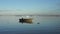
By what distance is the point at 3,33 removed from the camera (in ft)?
60.5

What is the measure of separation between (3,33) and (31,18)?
37.3ft

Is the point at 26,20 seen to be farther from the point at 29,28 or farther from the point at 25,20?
the point at 29,28

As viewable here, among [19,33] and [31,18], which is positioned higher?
[31,18]

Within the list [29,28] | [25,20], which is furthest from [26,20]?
[29,28]

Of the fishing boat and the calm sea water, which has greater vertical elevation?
the fishing boat

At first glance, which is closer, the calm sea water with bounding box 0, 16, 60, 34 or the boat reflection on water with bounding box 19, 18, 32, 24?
the calm sea water with bounding box 0, 16, 60, 34

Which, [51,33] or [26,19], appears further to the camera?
[26,19]

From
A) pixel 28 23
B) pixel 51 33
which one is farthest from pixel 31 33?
pixel 28 23

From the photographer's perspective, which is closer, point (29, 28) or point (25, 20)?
point (29, 28)

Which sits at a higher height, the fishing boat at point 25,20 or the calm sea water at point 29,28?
the fishing boat at point 25,20

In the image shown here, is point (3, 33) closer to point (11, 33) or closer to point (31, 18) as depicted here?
point (11, 33)

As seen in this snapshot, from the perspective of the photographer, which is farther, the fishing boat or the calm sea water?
the fishing boat

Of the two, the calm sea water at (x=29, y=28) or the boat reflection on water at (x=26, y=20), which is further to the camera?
the boat reflection on water at (x=26, y=20)

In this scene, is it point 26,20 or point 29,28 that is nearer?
point 29,28
